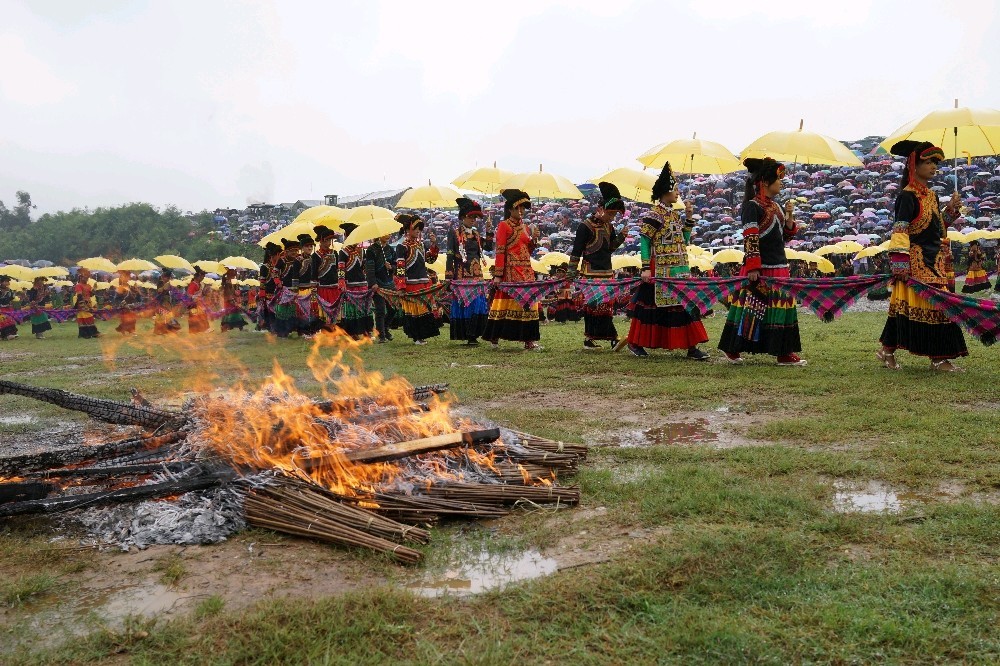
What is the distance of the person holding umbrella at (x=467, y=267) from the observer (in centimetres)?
1382

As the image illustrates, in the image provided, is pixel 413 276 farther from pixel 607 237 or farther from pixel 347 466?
pixel 347 466

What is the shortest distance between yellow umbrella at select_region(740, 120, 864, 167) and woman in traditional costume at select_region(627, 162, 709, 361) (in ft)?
4.52

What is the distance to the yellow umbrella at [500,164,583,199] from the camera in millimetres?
14008

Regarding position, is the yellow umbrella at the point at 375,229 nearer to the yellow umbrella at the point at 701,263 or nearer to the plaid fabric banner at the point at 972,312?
the plaid fabric banner at the point at 972,312

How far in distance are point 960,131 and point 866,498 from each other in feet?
22.1

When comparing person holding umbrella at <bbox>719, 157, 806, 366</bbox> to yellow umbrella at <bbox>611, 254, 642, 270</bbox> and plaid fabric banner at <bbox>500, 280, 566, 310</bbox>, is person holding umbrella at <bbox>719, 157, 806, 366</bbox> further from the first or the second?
yellow umbrella at <bbox>611, 254, 642, 270</bbox>

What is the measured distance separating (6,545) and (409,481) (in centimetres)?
212

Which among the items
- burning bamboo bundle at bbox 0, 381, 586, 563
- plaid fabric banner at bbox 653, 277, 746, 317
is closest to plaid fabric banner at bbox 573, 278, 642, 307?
plaid fabric banner at bbox 653, 277, 746, 317

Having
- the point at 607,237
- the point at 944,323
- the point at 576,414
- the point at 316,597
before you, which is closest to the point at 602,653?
the point at 316,597

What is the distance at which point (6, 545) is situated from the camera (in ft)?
13.1

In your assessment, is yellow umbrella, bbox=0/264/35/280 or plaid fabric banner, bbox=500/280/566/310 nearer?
plaid fabric banner, bbox=500/280/566/310

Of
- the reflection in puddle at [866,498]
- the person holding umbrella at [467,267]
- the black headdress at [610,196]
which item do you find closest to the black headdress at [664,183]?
the black headdress at [610,196]

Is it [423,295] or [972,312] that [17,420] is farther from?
[972,312]

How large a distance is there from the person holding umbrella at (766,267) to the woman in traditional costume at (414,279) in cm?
677
